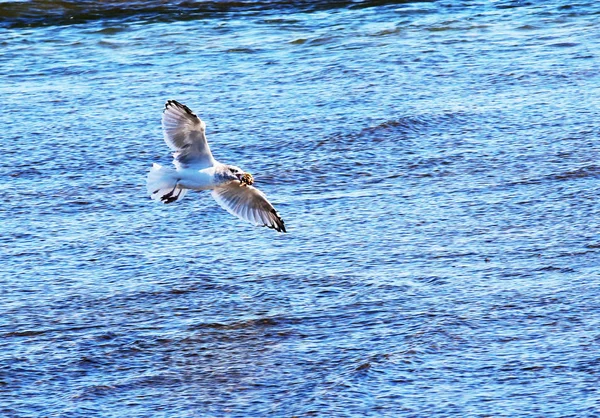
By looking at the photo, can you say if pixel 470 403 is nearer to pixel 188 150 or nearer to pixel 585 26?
pixel 188 150

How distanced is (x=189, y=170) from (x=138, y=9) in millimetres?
5485

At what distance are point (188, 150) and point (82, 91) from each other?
9.83 ft

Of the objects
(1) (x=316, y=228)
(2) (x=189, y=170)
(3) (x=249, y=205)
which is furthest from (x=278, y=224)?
(2) (x=189, y=170)

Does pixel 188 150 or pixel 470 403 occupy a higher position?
pixel 188 150

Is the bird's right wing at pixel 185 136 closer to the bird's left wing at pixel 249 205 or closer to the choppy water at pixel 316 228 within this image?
the bird's left wing at pixel 249 205

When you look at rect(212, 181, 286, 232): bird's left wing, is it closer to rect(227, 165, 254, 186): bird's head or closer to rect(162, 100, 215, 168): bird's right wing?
rect(227, 165, 254, 186): bird's head

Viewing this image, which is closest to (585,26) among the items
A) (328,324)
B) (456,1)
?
(456,1)

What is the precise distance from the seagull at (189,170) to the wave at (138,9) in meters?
4.97

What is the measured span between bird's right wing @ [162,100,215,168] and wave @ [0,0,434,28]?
496 cm

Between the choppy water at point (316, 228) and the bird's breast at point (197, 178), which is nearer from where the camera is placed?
the choppy water at point (316, 228)

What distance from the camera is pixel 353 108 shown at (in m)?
7.33

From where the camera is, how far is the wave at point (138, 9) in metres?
10.0

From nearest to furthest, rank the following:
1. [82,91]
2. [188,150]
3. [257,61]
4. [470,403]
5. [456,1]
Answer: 1. [470,403]
2. [188,150]
3. [82,91]
4. [257,61]
5. [456,1]

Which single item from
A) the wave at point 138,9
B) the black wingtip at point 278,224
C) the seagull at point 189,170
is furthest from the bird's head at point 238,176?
the wave at point 138,9
